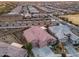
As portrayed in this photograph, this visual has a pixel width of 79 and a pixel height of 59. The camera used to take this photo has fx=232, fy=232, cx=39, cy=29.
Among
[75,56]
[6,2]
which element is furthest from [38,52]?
[6,2]

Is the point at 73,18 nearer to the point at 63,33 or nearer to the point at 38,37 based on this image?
the point at 63,33

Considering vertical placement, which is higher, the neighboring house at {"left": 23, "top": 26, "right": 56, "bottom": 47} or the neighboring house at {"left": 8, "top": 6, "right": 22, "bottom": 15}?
the neighboring house at {"left": 8, "top": 6, "right": 22, "bottom": 15}

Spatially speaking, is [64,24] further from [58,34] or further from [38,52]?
[38,52]

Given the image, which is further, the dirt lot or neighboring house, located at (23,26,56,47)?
the dirt lot

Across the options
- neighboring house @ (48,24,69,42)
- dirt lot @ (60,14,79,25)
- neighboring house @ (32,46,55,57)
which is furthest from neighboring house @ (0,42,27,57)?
dirt lot @ (60,14,79,25)

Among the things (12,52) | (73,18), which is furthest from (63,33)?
(12,52)

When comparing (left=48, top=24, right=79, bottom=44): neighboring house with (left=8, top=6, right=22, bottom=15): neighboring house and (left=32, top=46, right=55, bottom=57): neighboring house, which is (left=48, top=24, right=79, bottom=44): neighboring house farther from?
(left=8, top=6, right=22, bottom=15): neighboring house

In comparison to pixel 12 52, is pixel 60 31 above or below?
above
